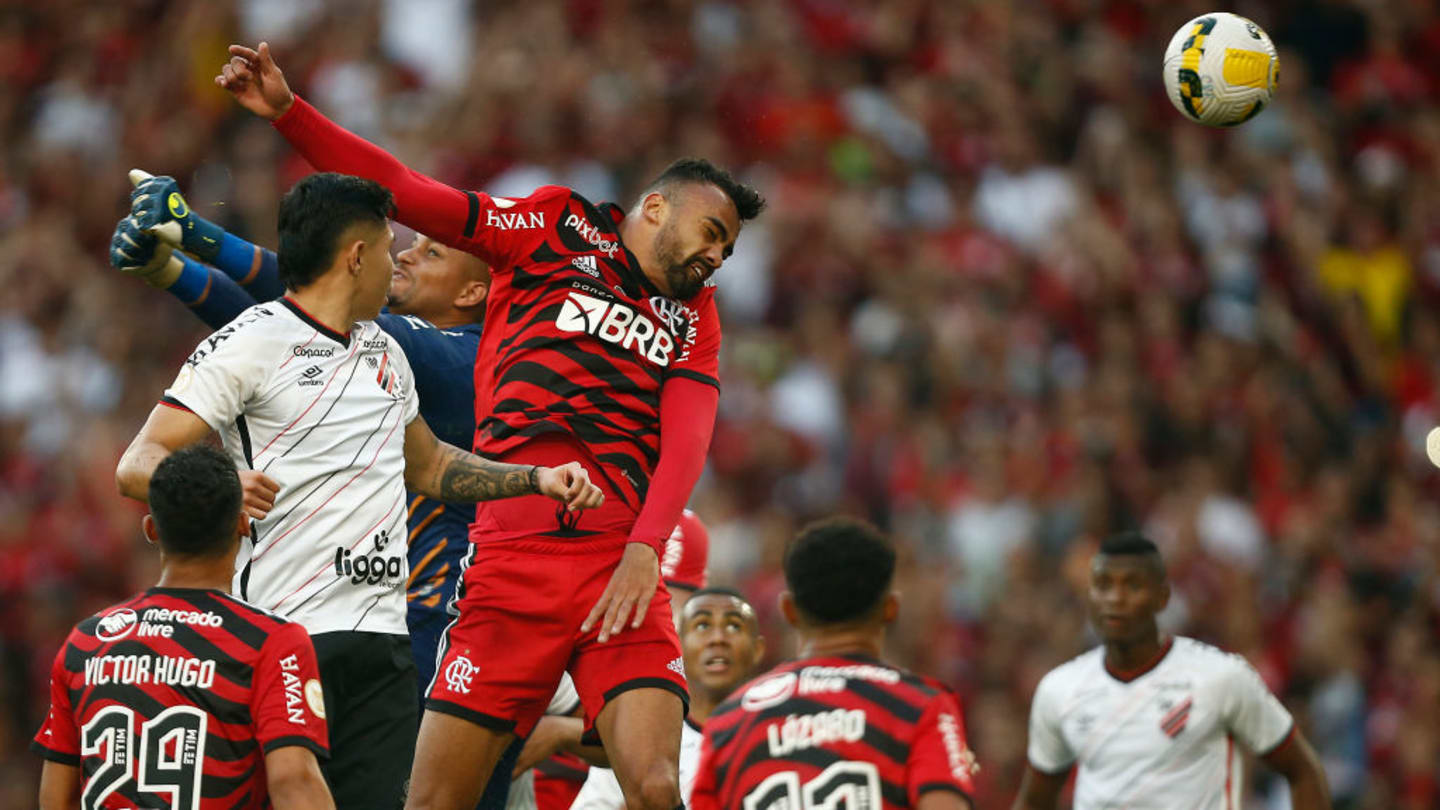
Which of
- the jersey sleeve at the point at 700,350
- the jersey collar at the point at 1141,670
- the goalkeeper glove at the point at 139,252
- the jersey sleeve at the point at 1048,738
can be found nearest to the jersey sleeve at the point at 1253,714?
the jersey collar at the point at 1141,670

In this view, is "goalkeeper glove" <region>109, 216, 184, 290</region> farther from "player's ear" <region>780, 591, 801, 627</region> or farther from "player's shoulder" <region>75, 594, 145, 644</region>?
"player's ear" <region>780, 591, 801, 627</region>

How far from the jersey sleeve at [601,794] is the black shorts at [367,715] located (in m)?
1.77

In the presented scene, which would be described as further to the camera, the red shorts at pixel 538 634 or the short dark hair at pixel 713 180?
the short dark hair at pixel 713 180

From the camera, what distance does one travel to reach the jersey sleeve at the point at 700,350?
21.1 ft

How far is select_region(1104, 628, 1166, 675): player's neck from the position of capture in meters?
8.84

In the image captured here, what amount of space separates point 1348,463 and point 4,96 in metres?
12.1

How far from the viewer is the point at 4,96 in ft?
57.7

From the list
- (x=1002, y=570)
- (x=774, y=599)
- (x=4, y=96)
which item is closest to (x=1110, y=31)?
(x=1002, y=570)

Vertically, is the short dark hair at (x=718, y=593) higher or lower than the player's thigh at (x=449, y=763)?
higher

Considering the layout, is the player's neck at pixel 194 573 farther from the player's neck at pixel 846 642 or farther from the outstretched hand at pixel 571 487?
the player's neck at pixel 846 642

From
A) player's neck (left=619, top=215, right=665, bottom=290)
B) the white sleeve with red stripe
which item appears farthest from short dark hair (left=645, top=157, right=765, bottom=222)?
the white sleeve with red stripe

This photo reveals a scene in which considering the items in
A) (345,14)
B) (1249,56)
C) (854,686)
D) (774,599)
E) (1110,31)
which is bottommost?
(854,686)

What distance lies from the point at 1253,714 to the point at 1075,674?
2.80ft

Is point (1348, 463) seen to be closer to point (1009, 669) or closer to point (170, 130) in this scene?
point (1009, 669)
